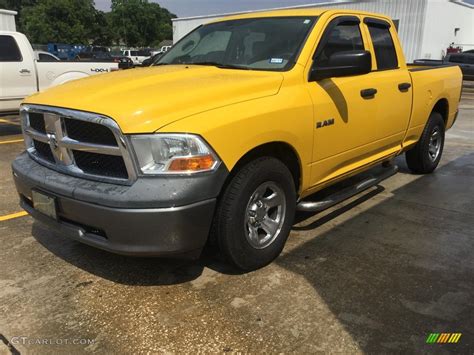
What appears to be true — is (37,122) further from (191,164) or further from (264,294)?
(264,294)

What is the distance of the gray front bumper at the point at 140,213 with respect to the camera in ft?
9.29

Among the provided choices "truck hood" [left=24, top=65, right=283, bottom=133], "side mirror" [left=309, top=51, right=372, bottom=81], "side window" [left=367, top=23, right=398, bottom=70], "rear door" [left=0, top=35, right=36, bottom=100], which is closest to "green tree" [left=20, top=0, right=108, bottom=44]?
"rear door" [left=0, top=35, right=36, bottom=100]

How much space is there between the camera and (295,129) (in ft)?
11.7

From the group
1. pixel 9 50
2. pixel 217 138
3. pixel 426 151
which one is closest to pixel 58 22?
pixel 9 50

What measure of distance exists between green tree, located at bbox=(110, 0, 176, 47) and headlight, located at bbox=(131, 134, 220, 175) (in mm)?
85658

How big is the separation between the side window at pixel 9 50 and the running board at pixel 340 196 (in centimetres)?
755

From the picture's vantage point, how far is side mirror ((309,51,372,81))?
146 inches

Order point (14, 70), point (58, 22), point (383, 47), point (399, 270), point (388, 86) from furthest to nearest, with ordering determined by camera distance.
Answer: point (58, 22)
point (14, 70)
point (383, 47)
point (388, 86)
point (399, 270)

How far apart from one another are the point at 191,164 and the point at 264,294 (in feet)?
3.48

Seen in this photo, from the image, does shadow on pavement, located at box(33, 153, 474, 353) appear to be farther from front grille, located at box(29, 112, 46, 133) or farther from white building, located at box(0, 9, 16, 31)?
white building, located at box(0, 9, 16, 31)

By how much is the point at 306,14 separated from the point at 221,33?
34.3 inches

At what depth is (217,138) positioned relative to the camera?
9.77ft

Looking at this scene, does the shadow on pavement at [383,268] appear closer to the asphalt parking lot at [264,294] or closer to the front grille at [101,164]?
the asphalt parking lot at [264,294]

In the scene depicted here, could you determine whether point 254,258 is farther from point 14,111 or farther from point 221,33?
point 14,111
